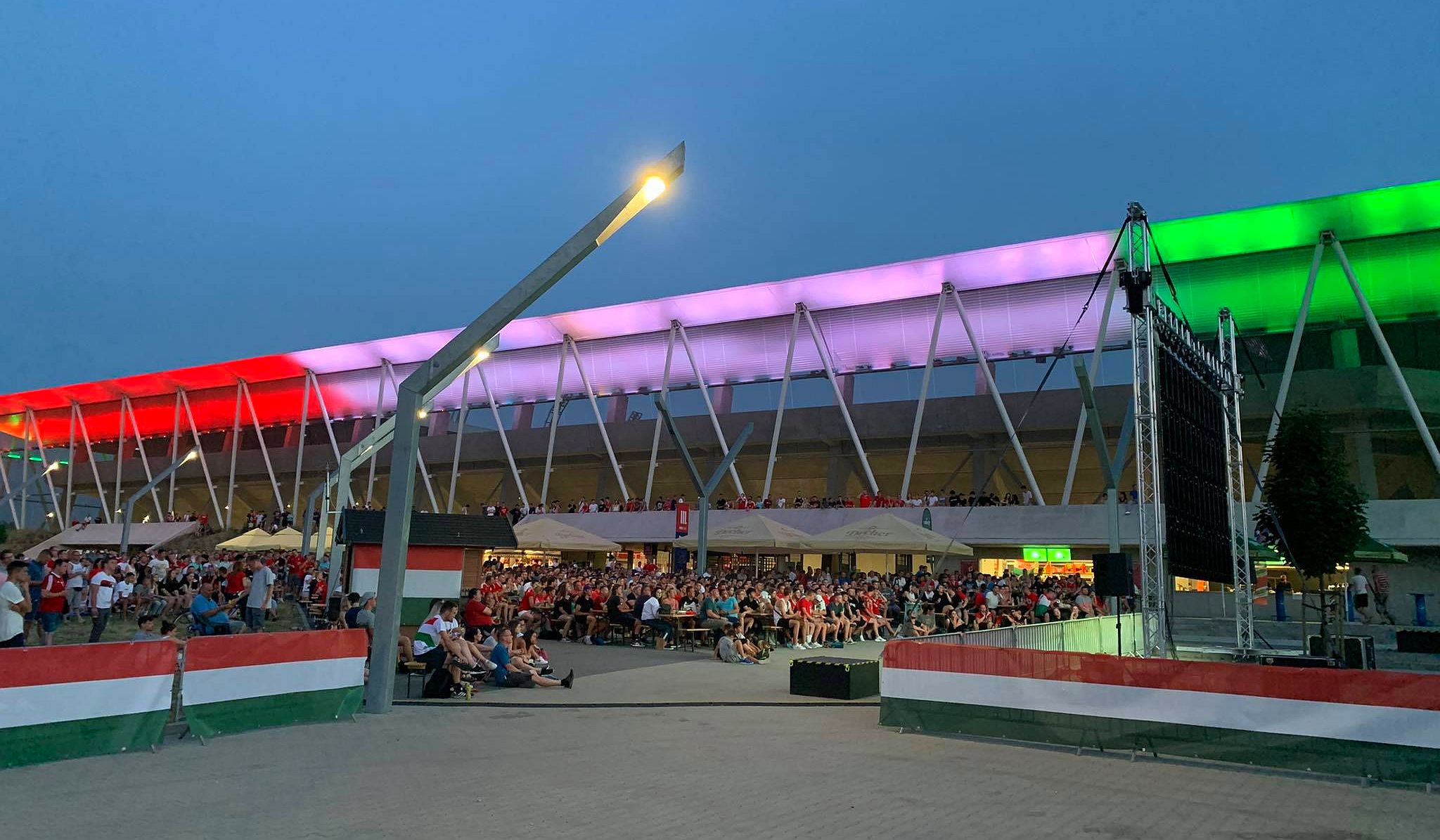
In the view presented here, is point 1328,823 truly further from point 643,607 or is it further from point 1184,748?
point 643,607

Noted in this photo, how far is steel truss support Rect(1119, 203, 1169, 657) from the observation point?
13.5 metres

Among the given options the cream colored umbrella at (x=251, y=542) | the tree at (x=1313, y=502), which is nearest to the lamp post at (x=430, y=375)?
the tree at (x=1313, y=502)

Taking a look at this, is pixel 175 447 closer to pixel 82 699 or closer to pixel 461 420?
pixel 461 420

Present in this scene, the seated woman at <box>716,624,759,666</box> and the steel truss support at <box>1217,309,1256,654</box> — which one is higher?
the steel truss support at <box>1217,309,1256,654</box>

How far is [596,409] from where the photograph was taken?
142 feet

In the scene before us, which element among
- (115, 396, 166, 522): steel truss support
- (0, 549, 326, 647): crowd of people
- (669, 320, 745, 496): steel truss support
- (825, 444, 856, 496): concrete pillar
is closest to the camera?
(0, 549, 326, 647): crowd of people

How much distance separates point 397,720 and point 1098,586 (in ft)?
31.2

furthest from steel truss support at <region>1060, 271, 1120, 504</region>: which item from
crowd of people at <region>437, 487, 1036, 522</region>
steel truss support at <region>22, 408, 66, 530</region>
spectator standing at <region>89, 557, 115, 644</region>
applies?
steel truss support at <region>22, 408, 66, 530</region>

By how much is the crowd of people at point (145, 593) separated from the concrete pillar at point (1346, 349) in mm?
32565

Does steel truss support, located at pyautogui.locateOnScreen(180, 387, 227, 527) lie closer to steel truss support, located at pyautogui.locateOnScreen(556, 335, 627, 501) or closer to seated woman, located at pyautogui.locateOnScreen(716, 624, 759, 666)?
steel truss support, located at pyautogui.locateOnScreen(556, 335, 627, 501)

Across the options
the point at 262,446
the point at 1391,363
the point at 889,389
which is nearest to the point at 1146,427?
the point at 1391,363

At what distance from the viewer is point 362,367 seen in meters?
50.0

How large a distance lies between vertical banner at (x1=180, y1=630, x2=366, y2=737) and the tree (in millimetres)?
16594

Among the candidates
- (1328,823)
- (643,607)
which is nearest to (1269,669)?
(1328,823)
